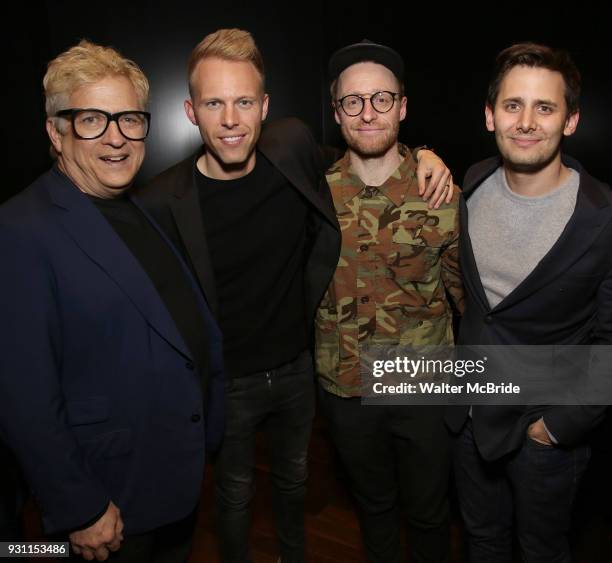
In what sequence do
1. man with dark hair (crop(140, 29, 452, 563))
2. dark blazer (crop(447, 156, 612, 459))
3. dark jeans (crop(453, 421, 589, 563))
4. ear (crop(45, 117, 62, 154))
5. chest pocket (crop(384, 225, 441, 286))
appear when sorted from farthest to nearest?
1. chest pocket (crop(384, 225, 441, 286))
2. man with dark hair (crop(140, 29, 452, 563))
3. dark jeans (crop(453, 421, 589, 563))
4. dark blazer (crop(447, 156, 612, 459))
5. ear (crop(45, 117, 62, 154))

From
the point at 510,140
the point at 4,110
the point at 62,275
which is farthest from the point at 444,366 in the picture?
the point at 4,110

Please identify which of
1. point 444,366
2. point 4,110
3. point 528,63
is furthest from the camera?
point 4,110

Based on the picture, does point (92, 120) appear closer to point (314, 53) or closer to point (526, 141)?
point (526, 141)

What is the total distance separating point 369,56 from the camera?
79.3 inches

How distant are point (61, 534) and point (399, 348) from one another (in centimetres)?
120

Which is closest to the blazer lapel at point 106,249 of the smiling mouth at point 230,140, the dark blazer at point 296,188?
the dark blazer at point 296,188

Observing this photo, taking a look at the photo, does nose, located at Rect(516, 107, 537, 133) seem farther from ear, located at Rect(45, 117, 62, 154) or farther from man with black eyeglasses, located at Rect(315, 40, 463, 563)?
ear, located at Rect(45, 117, 62, 154)

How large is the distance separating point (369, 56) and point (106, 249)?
3.77ft

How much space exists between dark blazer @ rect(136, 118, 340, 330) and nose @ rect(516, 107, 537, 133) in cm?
67

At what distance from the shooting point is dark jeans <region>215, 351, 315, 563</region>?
2087 mm

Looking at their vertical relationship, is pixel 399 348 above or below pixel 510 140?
below

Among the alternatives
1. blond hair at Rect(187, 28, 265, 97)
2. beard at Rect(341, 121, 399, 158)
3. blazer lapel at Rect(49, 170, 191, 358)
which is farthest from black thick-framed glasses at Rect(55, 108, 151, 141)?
beard at Rect(341, 121, 399, 158)

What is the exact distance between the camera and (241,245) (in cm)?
199

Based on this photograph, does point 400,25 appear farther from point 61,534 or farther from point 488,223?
point 61,534
